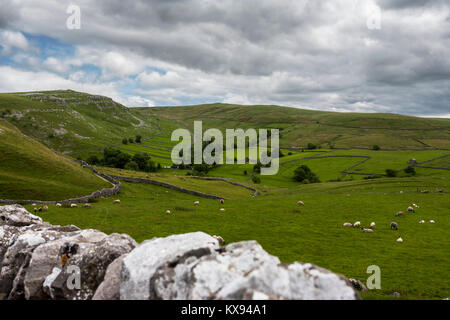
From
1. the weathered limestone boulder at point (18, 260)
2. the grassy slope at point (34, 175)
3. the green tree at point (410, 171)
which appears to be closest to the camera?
the weathered limestone boulder at point (18, 260)

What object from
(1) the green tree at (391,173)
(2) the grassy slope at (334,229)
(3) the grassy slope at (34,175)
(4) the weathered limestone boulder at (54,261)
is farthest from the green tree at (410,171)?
(4) the weathered limestone boulder at (54,261)

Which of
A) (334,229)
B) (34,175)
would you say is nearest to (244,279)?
(334,229)

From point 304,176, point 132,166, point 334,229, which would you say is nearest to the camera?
point 334,229

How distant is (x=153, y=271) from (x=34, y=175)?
5578cm

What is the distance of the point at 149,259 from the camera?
9336 millimetres

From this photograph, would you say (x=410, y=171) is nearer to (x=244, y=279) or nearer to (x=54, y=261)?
(x=244, y=279)

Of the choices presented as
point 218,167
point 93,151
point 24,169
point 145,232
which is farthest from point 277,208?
point 93,151

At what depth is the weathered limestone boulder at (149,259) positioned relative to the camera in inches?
349

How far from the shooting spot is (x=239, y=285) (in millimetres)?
7336

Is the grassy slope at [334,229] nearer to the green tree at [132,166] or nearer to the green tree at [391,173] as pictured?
the green tree at [391,173]

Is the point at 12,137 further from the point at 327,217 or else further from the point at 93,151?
the point at 93,151

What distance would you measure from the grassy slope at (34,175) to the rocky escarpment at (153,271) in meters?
38.8

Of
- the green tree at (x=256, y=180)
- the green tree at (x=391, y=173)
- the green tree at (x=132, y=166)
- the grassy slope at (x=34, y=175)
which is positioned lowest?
the green tree at (x=256, y=180)

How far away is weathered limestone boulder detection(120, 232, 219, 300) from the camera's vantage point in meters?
8.86
